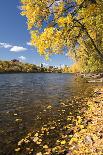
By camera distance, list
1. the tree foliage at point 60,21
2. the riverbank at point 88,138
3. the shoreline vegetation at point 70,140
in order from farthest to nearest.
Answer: the tree foliage at point 60,21, the shoreline vegetation at point 70,140, the riverbank at point 88,138

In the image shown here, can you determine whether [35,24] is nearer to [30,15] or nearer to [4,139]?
[30,15]

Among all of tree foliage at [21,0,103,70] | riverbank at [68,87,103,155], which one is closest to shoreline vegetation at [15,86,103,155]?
riverbank at [68,87,103,155]

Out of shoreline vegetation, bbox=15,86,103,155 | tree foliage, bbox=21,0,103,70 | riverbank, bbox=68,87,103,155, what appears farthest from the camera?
tree foliage, bbox=21,0,103,70

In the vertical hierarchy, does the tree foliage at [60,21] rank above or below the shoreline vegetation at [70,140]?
above

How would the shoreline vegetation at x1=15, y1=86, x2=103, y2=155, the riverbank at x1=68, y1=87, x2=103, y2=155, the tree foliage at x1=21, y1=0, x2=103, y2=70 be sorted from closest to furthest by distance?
the riverbank at x1=68, y1=87, x2=103, y2=155
the shoreline vegetation at x1=15, y1=86, x2=103, y2=155
the tree foliage at x1=21, y1=0, x2=103, y2=70

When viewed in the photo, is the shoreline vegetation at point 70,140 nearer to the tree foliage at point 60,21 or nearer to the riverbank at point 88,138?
the riverbank at point 88,138

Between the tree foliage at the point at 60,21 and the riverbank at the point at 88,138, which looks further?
the tree foliage at the point at 60,21

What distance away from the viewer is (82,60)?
80625mm

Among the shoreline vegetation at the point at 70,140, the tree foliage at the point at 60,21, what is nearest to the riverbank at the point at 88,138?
the shoreline vegetation at the point at 70,140

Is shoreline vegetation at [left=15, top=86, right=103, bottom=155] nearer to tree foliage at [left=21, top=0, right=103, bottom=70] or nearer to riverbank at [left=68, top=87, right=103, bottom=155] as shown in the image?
riverbank at [left=68, top=87, right=103, bottom=155]

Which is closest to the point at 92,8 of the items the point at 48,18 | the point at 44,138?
the point at 48,18

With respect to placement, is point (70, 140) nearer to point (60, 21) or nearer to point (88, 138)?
point (88, 138)

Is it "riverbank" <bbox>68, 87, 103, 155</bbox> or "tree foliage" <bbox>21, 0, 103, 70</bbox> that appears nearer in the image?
"riverbank" <bbox>68, 87, 103, 155</bbox>

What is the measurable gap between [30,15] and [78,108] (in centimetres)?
1089
